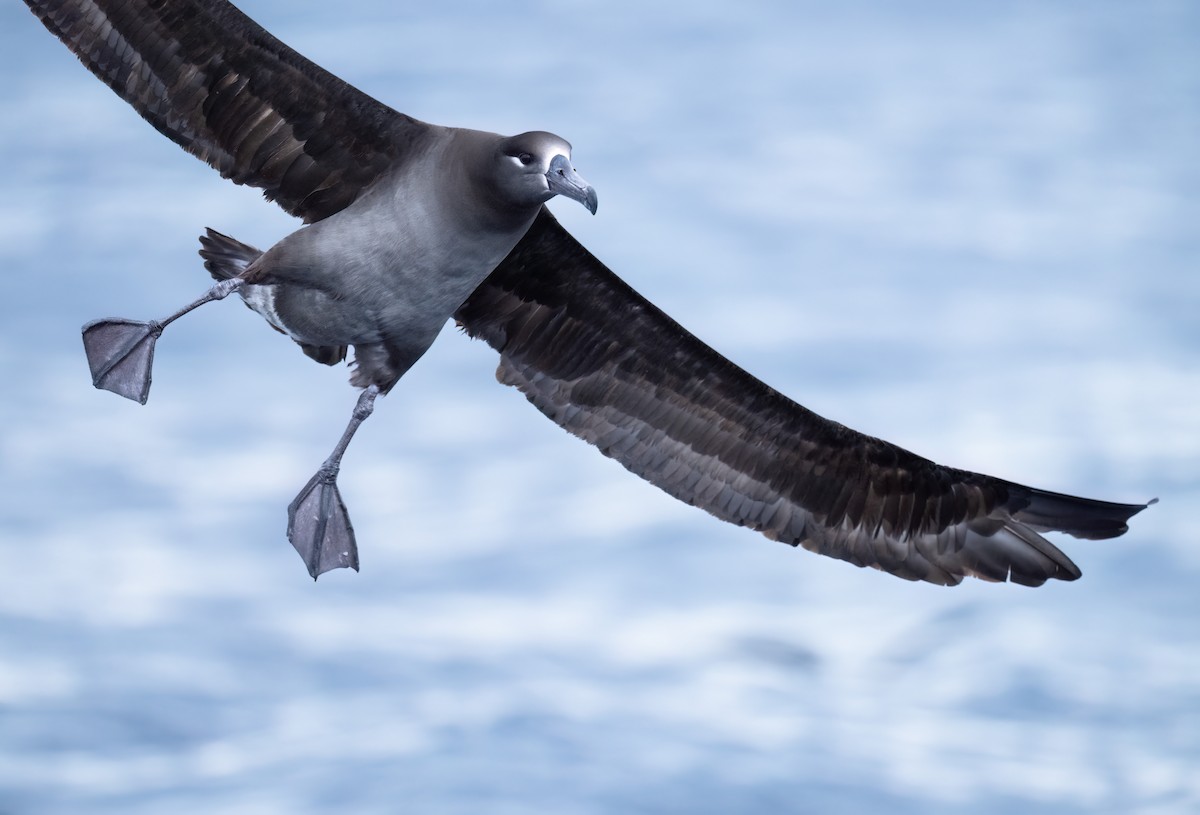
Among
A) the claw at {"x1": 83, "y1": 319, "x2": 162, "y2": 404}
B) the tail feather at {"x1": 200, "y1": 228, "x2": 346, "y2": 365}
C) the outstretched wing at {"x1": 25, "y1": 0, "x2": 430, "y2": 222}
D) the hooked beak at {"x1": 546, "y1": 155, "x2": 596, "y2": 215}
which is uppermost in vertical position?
the outstretched wing at {"x1": 25, "y1": 0, "x2": 430, "y2": 222}

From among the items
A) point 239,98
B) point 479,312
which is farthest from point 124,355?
point 479,312

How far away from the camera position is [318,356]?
14.5 meters

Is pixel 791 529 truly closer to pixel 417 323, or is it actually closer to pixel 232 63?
pixel 417 323

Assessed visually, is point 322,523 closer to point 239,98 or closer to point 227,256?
point 227,256

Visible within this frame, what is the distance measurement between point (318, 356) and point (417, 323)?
1317 mm

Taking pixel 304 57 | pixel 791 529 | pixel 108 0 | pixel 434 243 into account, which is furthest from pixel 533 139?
pixel 791 529

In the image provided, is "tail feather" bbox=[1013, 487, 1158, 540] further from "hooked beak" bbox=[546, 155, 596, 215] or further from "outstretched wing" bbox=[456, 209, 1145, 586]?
"hooked beak" bbox=[546, 155, 596, 215]

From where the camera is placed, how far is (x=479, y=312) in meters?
14.9

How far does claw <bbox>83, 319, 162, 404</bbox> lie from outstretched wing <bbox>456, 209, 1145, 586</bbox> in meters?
2.50

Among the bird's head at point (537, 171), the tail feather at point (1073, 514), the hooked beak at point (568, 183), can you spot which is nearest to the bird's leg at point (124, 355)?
the bird's head at point (537, 171)

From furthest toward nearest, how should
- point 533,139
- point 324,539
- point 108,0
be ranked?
point 324,539 → point 108,0 → point 533,139

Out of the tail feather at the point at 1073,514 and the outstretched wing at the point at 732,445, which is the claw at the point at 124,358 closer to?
the outstretched wing at the point at 732,445

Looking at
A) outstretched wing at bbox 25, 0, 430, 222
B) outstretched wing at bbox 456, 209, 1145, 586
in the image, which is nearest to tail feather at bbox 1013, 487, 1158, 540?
outstretched wing at bbox 456, 209, 1145, 586

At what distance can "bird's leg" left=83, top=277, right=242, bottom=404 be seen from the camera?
14266 millimetres
